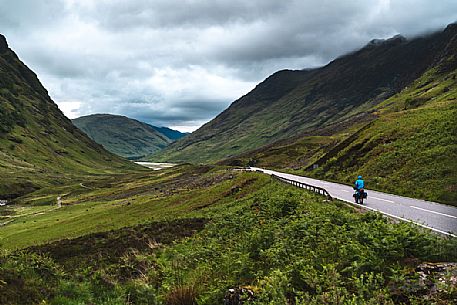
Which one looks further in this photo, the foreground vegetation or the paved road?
the paved road

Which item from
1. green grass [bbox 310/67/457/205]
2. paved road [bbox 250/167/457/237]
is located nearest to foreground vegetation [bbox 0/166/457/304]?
paved road [bbox 250/167/457/237]

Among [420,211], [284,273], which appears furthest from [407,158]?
[284,273]

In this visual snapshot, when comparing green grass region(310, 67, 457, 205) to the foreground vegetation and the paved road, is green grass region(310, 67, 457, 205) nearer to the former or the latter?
the paved road

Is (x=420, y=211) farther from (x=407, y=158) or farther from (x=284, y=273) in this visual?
(x=407, y=158)

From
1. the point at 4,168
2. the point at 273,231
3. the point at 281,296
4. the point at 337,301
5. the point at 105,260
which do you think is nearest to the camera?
the point at 337,301

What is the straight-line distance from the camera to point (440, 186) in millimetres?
32375

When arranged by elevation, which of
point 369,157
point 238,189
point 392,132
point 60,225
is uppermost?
point 392,132

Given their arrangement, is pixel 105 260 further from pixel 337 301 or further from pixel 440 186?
pixel 440 186

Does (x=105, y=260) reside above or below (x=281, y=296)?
below

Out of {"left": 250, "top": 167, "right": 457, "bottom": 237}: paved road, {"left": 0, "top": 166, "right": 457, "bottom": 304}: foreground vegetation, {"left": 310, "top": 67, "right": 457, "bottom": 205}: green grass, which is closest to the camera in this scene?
{"left": 0, "top": 166, "right": 457, "bottom": 304}: foreground vegetation

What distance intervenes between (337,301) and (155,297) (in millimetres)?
6987

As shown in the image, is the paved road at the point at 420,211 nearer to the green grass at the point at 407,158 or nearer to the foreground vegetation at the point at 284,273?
the green grass at the point at 407,158

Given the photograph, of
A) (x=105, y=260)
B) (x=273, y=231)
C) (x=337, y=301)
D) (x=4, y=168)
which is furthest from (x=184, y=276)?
(x=4, y=168)

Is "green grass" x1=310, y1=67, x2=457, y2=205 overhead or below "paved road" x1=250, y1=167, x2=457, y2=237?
overhead
